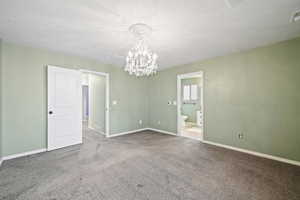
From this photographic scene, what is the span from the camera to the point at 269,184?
1.93m

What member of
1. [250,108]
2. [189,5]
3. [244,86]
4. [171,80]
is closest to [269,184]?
[250,108]

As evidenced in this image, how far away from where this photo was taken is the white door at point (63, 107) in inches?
126

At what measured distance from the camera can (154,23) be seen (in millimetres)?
2047

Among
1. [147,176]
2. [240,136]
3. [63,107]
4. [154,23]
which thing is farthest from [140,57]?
[240,136]

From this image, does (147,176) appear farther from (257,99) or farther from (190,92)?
(190,92)

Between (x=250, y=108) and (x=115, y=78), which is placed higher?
(x=115, y=78)

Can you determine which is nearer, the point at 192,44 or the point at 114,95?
the point at 192,44

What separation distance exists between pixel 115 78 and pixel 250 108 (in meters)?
3.92

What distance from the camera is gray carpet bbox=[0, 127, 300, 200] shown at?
1742 millimetres

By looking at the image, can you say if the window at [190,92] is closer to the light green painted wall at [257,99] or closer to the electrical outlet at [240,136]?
the light green painted wall at [257,99]

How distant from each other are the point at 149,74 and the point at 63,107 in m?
2.39

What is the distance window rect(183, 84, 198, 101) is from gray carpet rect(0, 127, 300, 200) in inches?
138

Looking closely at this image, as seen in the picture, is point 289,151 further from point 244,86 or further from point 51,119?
point 51,119

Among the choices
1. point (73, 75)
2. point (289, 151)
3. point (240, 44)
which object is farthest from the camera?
point (73, 75)
